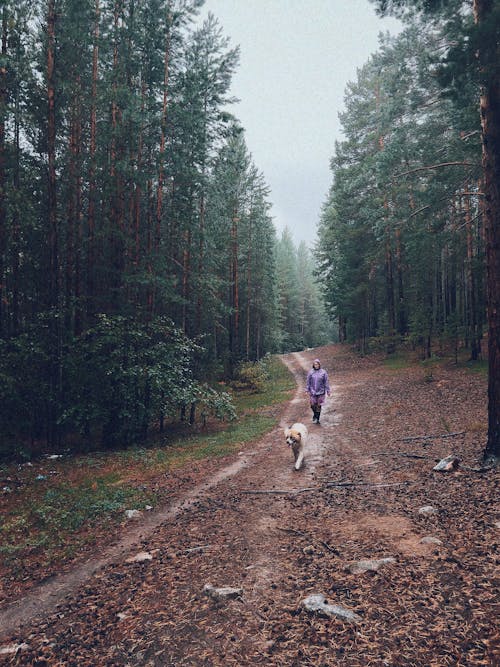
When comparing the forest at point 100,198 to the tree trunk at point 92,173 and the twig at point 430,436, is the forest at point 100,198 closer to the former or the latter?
the tree trunk at point 92,173

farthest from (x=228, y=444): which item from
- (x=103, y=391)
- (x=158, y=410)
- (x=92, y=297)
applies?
(x=92, y=297)

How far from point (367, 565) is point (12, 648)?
→ 3.76m

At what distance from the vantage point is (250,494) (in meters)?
7.61

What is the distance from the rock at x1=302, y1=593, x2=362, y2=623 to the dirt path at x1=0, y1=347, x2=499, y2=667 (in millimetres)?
64

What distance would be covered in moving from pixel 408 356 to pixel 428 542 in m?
25.0

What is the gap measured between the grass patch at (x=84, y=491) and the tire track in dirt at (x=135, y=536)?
0.59 metres

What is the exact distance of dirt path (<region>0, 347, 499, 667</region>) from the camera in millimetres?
3357

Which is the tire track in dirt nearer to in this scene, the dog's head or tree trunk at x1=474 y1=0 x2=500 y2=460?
the dog's head

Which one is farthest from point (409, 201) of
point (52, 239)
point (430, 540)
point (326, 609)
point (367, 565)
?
point (326, 609)

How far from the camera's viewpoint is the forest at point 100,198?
41.0 ft

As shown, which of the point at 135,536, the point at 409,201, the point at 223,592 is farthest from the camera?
the point at 409,201

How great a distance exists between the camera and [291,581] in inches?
172

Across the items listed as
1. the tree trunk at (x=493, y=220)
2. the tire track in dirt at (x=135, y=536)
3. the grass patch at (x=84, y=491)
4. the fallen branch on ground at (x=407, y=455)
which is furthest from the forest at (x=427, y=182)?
the grass patch at (x=84, y=491)

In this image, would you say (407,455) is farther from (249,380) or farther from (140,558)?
(249,380)
